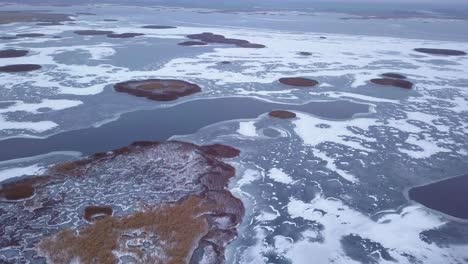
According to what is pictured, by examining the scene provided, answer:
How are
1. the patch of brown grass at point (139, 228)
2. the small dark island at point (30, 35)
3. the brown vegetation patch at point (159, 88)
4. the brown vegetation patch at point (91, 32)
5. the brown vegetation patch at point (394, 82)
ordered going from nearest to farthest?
the patch of brown grass at point (139, 228), the brown vegetation patch at point (159, 88), the brown vegetation patch at point (394, 82), the small dark island at point (30, 35), the brown vegetation patch at point (91, 32)

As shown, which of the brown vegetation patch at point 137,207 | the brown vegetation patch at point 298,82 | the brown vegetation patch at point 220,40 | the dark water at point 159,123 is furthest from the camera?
the brown vegetation patch at point 220,40

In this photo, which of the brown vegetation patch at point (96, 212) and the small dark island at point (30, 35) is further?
the small dark island at point (30, 35)

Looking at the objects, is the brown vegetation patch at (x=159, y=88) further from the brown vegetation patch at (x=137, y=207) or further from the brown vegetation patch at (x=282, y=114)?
the brown vegetation patch at (x=137, y=207)

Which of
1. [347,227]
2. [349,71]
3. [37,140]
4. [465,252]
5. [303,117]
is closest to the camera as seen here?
[465,252]

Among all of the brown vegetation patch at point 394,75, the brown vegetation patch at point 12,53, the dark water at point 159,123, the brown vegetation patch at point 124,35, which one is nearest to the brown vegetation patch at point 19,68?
the brown vegetation patch at point 12,53

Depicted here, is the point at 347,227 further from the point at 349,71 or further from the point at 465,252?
the point at 349,71

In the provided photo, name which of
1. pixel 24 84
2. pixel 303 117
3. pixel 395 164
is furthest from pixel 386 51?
pixel 24 84

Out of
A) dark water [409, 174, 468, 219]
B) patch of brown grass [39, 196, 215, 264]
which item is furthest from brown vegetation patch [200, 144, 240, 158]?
dark water [409, 174, 468, 219]
